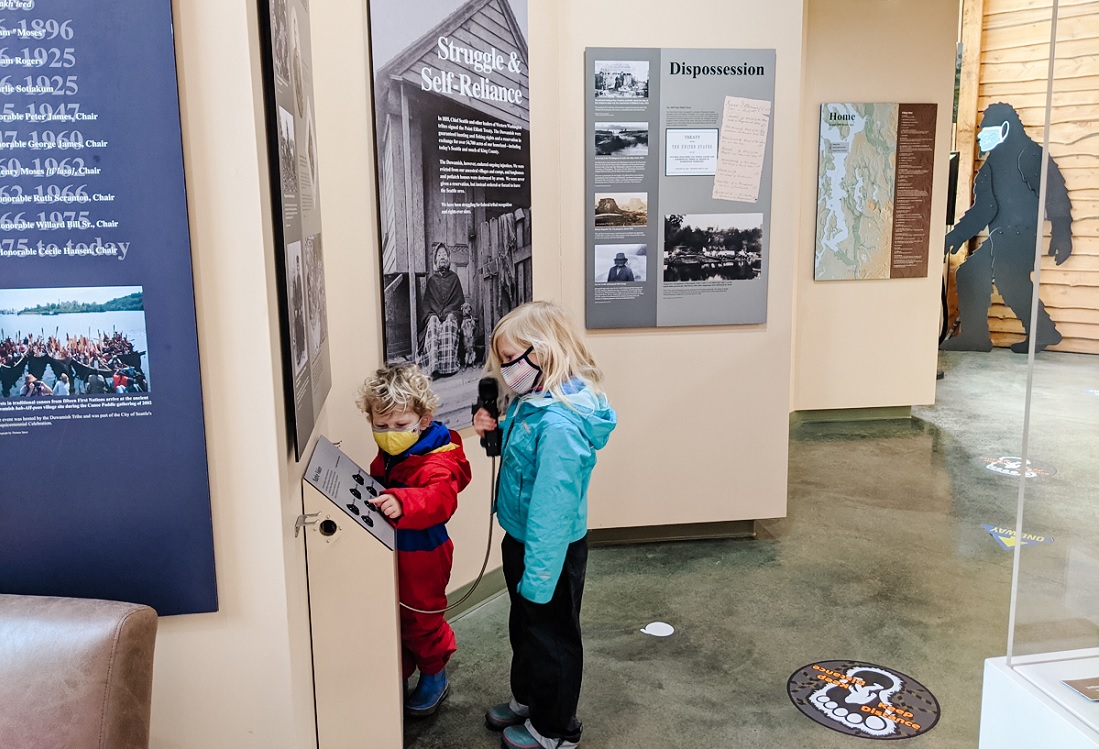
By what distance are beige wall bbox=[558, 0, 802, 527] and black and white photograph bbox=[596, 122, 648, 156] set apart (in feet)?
0.31

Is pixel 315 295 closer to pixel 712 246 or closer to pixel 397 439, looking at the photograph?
pixel 397 439

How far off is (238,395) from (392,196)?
142 centimetres

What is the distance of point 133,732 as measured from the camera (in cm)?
167

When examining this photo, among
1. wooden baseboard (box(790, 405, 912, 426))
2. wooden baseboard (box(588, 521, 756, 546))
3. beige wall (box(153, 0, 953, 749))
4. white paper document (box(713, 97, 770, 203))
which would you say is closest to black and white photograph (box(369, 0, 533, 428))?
beige wall (box(153, 0, 953, 749))

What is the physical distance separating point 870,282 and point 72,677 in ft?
21.5

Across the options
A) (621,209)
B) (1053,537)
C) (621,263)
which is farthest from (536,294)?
(1053,537)

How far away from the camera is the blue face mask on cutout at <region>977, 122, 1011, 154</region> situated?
31.2ft

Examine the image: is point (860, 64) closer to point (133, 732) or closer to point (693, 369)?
point (693, 369)

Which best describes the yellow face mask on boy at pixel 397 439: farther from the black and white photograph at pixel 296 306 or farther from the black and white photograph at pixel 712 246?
the black and white photograph at pixel 712 246

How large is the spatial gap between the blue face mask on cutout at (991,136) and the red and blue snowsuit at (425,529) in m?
8.87

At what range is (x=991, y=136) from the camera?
9672mm

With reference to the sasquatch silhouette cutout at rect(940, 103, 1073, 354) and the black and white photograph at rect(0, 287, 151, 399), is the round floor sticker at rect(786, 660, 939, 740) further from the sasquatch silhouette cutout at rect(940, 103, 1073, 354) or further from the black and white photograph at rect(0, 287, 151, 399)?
the sasquatch silhouette cutout at rect(940, 103, 1073, 354)

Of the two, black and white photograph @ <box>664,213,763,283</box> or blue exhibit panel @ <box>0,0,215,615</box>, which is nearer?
blue exhibit panel @ <box>0,0,215,615</box>

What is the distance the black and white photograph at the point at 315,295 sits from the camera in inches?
94.6
